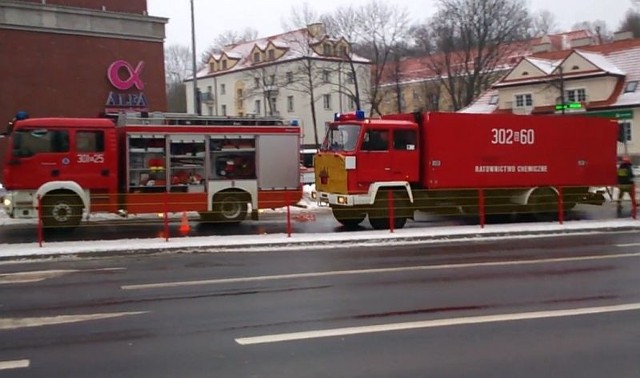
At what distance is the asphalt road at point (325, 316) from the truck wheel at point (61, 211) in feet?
15.4

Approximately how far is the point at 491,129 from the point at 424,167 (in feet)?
7.98

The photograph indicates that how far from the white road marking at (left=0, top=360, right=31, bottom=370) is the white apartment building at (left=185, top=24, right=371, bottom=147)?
51593 mm

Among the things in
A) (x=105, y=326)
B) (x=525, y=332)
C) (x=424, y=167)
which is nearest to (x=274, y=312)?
(x=105, y=326)

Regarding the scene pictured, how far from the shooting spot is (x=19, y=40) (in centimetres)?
3209

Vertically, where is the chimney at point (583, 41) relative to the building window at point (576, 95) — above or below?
above

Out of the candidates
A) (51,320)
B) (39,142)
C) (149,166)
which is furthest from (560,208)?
(51,320)

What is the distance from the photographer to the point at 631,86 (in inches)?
2077

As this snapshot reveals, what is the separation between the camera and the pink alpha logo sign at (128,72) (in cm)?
3450

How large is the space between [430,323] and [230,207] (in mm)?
13077

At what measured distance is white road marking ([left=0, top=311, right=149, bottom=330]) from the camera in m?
8.48

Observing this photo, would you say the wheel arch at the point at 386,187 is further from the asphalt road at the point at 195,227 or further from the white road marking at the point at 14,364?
the white road marking at the point at 14,364

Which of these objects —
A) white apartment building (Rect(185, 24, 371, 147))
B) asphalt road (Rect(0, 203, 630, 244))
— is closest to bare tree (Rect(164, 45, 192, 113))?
white apartment building (Rect(185, 24, 371, 147))

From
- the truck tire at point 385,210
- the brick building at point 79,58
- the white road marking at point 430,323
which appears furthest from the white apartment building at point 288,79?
the white road marking at point 430,323

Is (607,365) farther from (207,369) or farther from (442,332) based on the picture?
(207,369)
